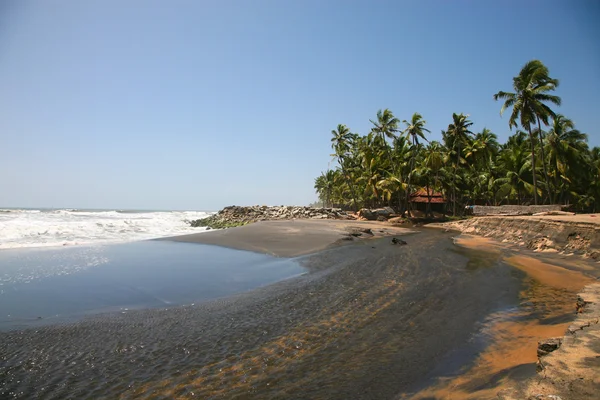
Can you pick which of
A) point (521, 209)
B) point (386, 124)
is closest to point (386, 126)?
point (386, 124)

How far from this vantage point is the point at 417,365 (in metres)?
3.95

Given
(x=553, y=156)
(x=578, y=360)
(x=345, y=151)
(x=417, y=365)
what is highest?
(x=345, y=151)

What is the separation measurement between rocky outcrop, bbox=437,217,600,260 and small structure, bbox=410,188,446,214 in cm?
2062

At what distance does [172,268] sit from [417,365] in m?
8.30

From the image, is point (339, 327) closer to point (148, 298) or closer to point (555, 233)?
point (148, 298)

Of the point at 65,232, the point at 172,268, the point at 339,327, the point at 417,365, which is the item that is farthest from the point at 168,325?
the point at 65,232

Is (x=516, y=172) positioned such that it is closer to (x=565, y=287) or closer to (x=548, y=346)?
(x=565, y=287)

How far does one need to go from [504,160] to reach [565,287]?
136ft

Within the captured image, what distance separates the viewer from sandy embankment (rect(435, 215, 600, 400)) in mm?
2799

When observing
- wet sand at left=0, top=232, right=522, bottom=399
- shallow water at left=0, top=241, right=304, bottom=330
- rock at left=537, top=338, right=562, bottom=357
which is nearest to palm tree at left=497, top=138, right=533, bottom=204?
wet sand at left=0, top=232, right=522, bottom=399

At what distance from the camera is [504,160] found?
42750 mm

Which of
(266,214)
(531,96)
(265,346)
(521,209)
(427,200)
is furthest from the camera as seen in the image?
(266,214)

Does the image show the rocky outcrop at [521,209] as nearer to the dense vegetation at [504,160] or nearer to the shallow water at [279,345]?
A: the dense vegetation at [504,160]

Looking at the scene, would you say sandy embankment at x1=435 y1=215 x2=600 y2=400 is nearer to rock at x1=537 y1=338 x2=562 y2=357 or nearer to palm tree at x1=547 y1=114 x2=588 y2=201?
rock at x1=537 y1=338 x2=562 y2=357
